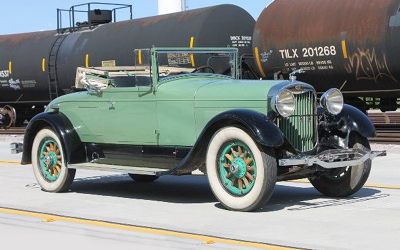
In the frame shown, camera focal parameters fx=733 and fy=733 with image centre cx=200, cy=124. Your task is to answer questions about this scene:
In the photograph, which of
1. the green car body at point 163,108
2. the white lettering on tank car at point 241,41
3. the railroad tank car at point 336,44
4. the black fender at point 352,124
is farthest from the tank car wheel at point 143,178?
the white lettering on tank car at point 241,41

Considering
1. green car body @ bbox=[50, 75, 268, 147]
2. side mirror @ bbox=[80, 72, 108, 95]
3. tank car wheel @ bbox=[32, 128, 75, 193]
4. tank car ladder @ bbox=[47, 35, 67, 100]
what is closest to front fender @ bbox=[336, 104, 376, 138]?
green car body @ bbox=[50, 75, 268, 147]

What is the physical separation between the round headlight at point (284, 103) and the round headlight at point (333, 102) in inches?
25.2

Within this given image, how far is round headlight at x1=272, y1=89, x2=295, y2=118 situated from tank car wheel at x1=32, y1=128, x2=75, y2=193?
312cm

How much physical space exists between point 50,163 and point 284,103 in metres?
3.52

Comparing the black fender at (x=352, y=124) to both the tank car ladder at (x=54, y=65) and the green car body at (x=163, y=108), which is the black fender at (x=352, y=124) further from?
the tank car ladder at (x=54, y=65)

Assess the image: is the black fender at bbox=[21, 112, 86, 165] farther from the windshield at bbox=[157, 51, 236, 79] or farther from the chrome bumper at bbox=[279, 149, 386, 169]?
the chrome bumper at bbox=[279, 149, 386, 169]

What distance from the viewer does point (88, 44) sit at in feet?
65.5

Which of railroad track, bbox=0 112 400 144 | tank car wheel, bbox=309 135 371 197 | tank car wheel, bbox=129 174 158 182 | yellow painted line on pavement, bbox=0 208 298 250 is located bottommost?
railroad track, bbox=0 112 400 144

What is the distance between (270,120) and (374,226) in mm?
1573

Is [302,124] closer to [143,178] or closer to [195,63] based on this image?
[195,63]

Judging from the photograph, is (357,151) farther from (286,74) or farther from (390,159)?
(286,74)

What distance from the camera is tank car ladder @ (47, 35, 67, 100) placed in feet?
69.3

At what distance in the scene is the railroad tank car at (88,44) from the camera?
17.0m

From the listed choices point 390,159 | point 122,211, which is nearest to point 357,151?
point 122,211
